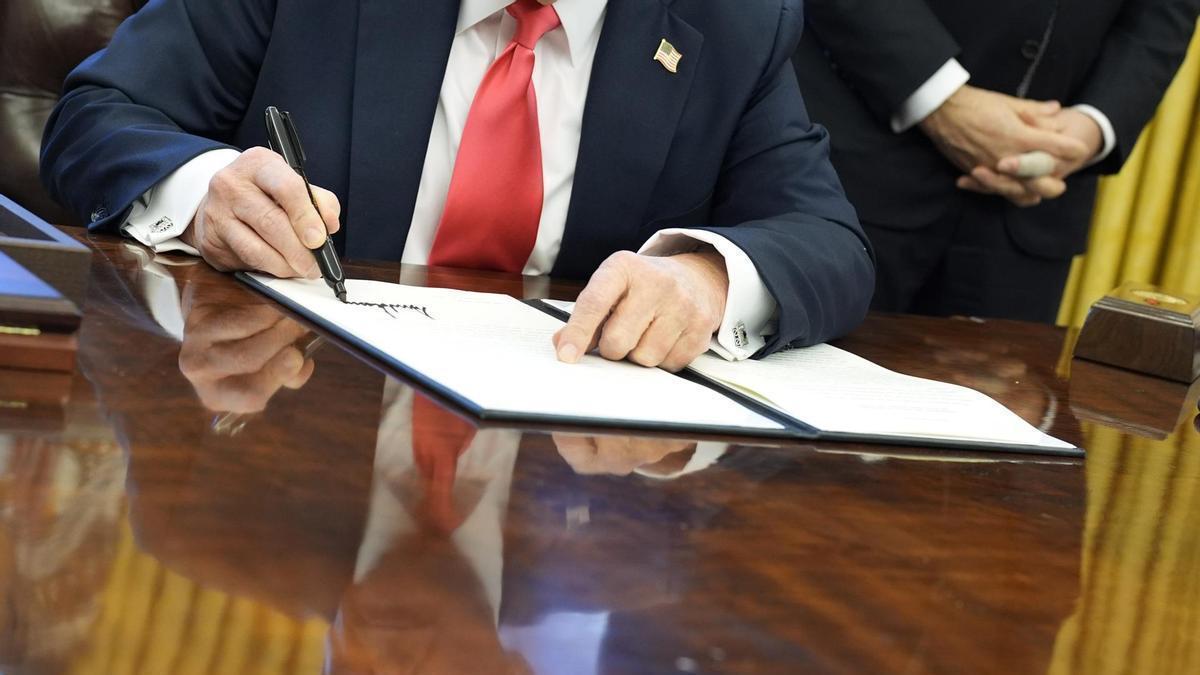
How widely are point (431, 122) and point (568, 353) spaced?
27.8 inches

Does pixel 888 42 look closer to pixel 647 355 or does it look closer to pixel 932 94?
pixel 932 94

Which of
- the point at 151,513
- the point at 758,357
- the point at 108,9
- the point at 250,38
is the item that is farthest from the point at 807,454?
the point at 108,9

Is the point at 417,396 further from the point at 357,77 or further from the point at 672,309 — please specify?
the point at 357,77

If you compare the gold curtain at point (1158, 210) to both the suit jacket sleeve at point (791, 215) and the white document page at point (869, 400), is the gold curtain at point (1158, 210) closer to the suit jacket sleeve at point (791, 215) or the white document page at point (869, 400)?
the suit jacket sleeve at point (791, 215)

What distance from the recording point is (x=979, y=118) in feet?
8.98

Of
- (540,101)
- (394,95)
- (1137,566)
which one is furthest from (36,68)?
(1137,566)

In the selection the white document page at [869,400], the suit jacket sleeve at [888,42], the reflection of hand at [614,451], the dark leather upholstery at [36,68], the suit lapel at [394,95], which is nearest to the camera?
the reflection of hand at [614,451]

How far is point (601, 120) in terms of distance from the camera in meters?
1.87

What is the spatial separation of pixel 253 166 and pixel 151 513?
76 centimetres

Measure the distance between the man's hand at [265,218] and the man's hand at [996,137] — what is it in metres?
1.71

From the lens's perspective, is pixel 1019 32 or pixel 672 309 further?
pixel 1019 32

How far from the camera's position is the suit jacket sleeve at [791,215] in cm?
157
